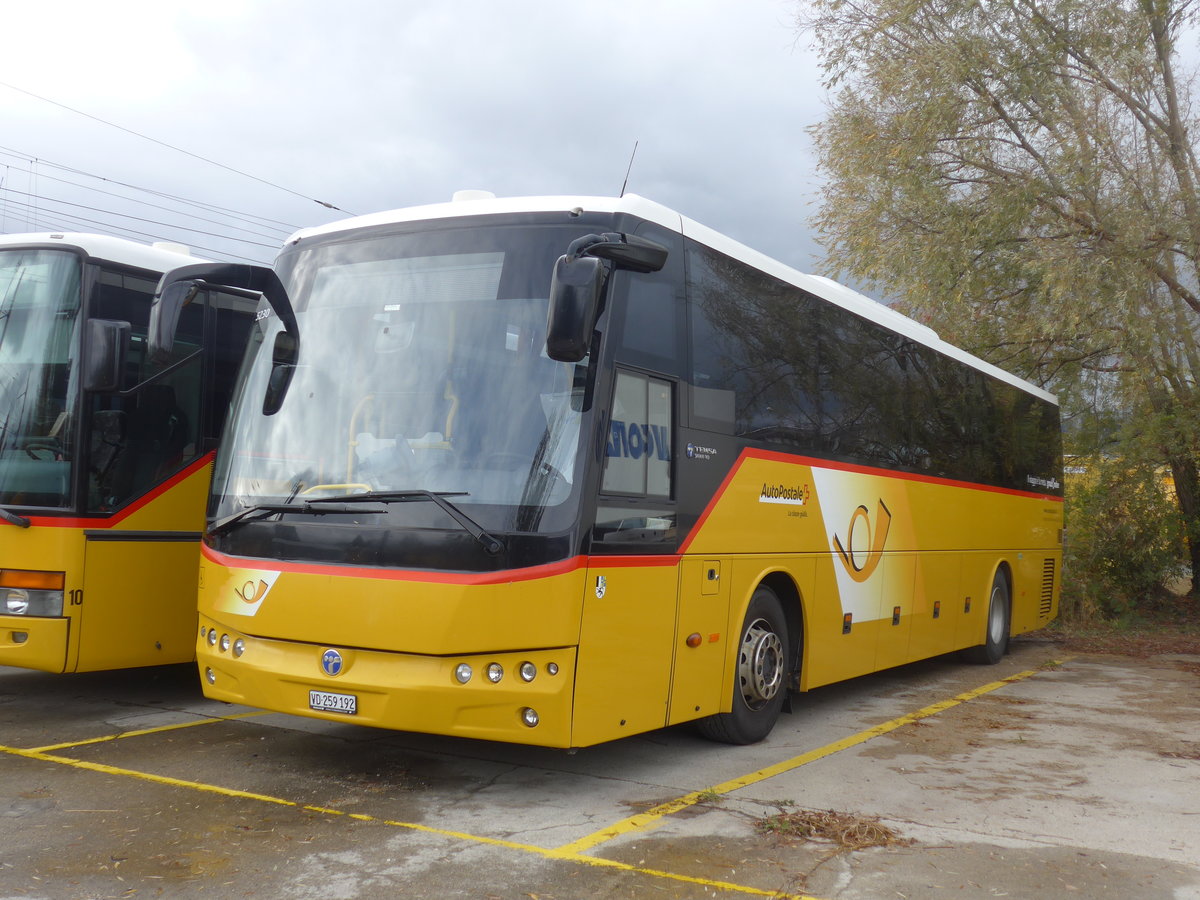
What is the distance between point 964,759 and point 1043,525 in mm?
8184

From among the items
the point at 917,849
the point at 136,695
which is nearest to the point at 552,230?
the point at 917,849

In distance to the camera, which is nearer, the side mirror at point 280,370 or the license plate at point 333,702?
the license plate at point 333,702

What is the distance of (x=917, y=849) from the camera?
5.58m

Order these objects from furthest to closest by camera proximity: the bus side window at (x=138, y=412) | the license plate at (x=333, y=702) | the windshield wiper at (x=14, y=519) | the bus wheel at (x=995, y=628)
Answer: the bus wheel at (x=995, y=628), the bus side window at (x=138, y=412), the windshield wiper at (x=14, y=519), the license plate at (x=333, y=702)

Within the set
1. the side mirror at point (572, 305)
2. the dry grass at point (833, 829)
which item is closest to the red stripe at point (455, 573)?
the side mirror at point (572, 305)

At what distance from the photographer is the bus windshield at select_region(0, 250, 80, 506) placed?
7.81 metres

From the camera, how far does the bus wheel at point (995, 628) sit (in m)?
13.3

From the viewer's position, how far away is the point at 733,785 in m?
6.78

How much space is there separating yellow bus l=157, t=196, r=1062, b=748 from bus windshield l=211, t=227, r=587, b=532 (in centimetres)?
1

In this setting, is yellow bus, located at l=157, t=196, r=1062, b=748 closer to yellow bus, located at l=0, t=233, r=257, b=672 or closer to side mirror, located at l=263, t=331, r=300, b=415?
side mirror, located at l=263, t=331, r=300, b=415

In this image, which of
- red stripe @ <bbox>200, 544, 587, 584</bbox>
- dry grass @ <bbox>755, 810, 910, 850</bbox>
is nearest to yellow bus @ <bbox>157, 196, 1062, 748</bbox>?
red stripe @ <bbox>200, 544, 587, 584</bbox>

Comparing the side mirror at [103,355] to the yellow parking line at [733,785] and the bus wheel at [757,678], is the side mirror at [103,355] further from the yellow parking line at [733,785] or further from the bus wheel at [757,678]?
the bus wheel at [757,678]

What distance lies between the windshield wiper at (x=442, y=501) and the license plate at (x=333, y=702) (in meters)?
1.03

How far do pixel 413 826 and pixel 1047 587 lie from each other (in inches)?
467
